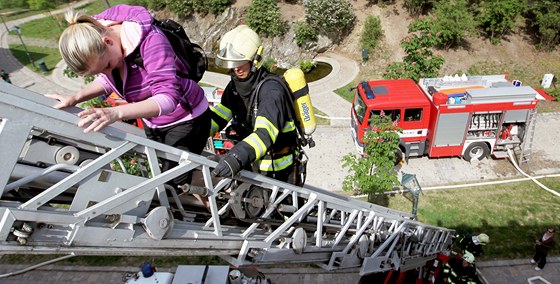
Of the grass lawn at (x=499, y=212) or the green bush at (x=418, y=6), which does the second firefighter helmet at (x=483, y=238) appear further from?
the green bush at (x=418, y=6)

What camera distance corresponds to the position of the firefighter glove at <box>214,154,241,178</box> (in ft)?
8.14

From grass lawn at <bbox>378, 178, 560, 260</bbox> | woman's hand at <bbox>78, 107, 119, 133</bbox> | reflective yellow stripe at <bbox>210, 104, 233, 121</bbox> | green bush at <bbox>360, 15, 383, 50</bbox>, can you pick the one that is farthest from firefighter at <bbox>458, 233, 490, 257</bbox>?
green bush at <bbox>360, 15, 383, 50</bbox>

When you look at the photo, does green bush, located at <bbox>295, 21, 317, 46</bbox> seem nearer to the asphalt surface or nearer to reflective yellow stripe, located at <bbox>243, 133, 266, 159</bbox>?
the asphalt surface

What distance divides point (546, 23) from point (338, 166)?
13.2 m

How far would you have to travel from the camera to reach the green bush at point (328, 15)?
18.4 metres

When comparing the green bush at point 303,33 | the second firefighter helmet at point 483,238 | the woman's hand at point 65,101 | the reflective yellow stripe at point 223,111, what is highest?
the woman's hand at point 65,101

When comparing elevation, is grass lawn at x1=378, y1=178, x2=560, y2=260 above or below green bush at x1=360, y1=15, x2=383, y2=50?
below

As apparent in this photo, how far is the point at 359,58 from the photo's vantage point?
18609 mm

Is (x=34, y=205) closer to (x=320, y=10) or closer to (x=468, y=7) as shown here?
(x=320, y=10)

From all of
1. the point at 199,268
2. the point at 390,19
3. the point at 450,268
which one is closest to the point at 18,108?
the point at 199,268

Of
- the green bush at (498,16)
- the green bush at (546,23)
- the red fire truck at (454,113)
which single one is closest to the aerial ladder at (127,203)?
the red fire truck at (454,113)

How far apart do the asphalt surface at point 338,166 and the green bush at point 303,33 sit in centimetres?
117

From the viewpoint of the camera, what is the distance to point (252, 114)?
3.24 m

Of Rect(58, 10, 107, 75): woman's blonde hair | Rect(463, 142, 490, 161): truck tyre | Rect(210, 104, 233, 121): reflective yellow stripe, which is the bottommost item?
Rect(463, 142, 490, 161): truck tyre
